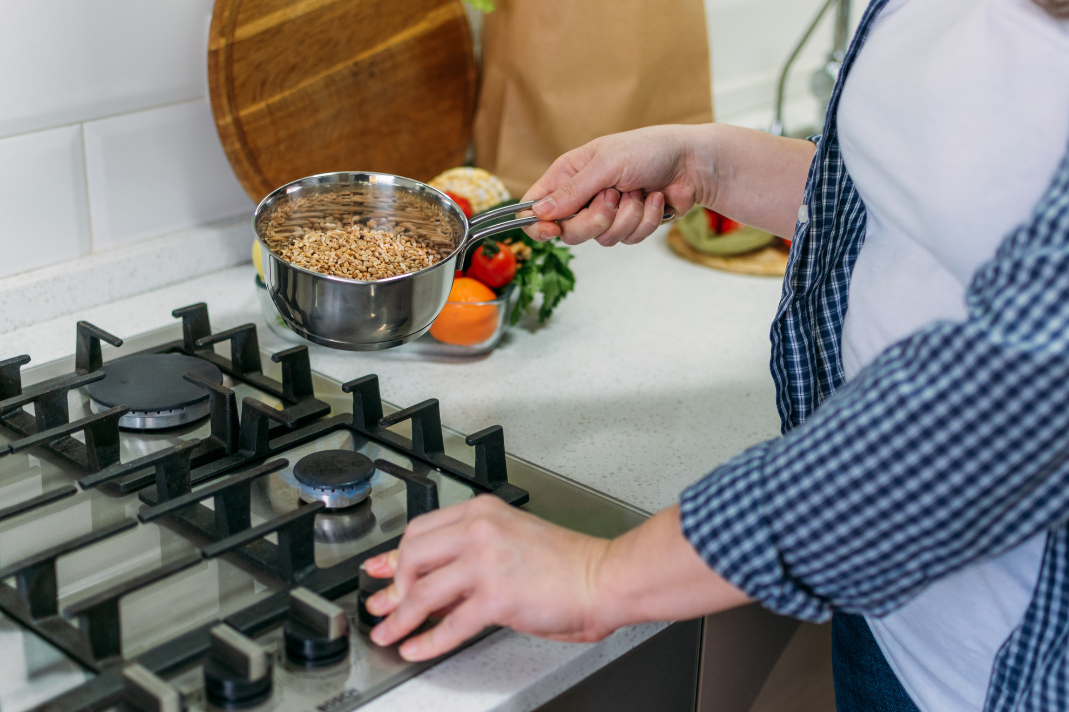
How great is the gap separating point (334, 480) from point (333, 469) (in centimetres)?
1

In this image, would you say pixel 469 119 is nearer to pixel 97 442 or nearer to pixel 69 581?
pixel 97 442

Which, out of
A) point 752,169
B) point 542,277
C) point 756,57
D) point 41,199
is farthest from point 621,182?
point 756,57

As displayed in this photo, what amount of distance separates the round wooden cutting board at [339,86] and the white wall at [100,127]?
7 cm

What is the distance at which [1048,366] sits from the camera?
432 mm

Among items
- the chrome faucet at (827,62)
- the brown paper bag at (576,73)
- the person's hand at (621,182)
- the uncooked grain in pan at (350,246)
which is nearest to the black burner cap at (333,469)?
the uncooked grain in pan at (350,246)

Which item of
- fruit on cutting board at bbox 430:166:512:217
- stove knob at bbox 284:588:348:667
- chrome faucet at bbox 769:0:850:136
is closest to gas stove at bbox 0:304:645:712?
stove knob at bbox 284:588:348:667

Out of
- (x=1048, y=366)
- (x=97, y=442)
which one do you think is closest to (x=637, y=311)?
(x=97, y=442)

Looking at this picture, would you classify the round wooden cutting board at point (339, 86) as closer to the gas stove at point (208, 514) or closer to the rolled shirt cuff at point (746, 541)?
the gas stove at point (208, 514)

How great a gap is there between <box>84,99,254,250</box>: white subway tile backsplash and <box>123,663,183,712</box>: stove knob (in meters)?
0.66

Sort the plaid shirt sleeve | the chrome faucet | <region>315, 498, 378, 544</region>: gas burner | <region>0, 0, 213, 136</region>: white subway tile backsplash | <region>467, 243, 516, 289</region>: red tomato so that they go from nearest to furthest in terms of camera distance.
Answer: the plaid shirt sleeve, <region>315, 498, 378, 544</region>: gas burner, <region>0, 0, 213, 136</region>: white subway tile backsplash, <region>467, 243, 516, 289</region>: red tomato, the chrome faucet

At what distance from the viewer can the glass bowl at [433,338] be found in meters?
0.99

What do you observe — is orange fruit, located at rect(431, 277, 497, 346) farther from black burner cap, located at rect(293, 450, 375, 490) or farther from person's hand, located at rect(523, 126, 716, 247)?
black burner cap, located at rect(293, 450, 375, 490)

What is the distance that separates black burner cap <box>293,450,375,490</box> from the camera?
0.70 metres

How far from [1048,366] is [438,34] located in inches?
38.0
